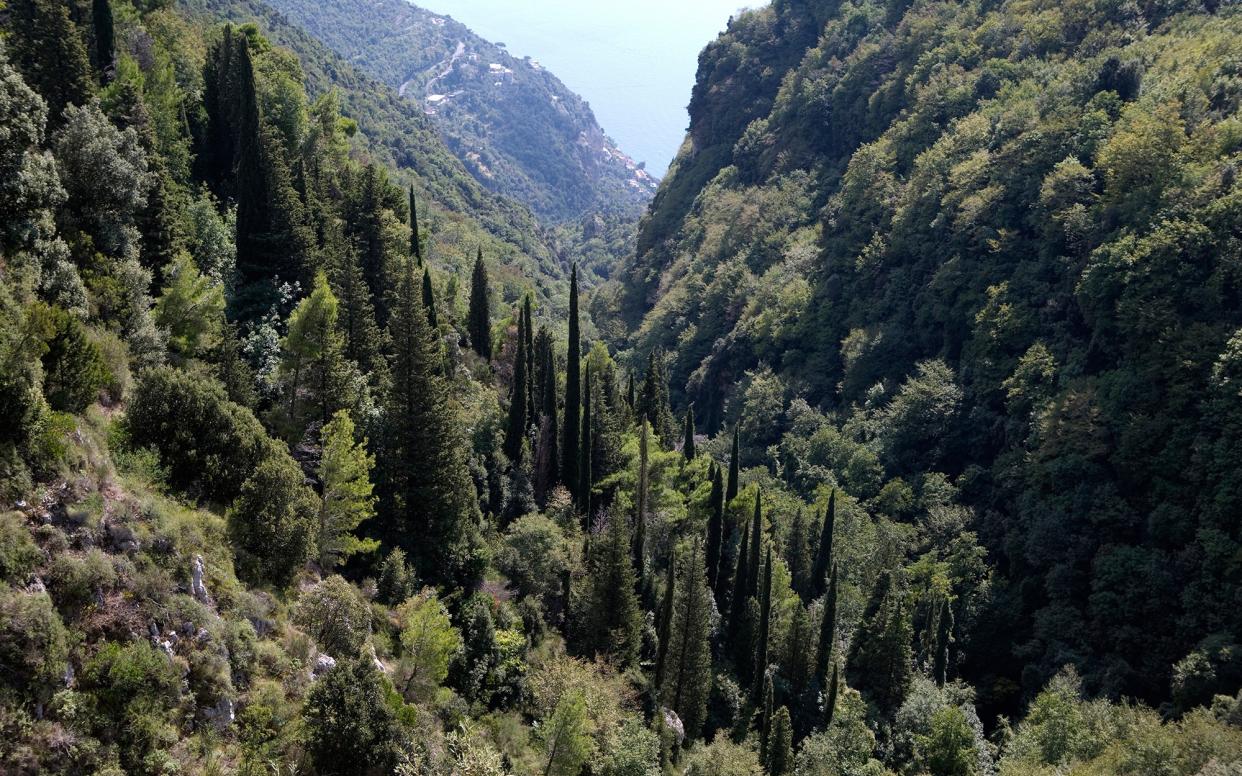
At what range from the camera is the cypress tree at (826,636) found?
185ft

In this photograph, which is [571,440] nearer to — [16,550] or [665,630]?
[665,630]

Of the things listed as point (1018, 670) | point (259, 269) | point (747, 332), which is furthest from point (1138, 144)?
point (259, 269)

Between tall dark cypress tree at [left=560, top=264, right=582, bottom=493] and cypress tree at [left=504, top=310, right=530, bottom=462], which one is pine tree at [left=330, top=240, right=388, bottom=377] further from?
tall dark cypress tree at [left=560, top=264, right=582, bottom=493]

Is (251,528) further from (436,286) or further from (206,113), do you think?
(436,286)

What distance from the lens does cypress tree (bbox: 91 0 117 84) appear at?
155 feet

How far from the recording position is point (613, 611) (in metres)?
46.9

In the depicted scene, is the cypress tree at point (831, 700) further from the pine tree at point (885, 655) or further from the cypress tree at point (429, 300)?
the cypress tree at point (429, 300)

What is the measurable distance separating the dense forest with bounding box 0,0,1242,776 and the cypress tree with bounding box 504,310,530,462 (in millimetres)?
244

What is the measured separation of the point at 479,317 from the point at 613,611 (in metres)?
28.9

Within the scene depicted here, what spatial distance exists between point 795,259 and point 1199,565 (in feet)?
243

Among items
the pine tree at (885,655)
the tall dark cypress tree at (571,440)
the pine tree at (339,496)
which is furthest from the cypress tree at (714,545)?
the pine tree at (339,496)

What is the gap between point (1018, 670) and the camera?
223 feet

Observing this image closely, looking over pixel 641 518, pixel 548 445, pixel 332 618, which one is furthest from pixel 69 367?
pixel 641 518

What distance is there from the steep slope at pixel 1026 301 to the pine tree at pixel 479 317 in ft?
142
